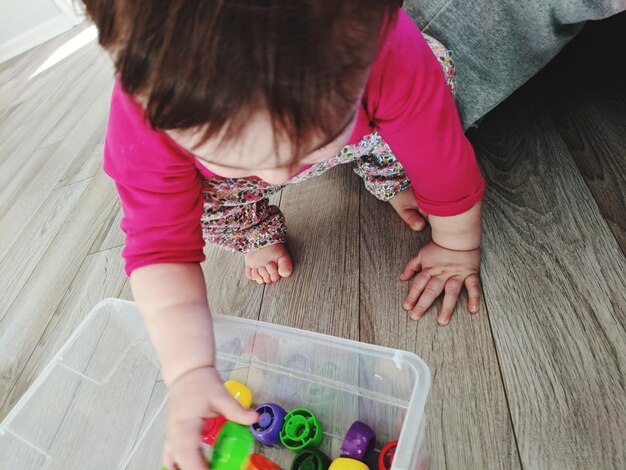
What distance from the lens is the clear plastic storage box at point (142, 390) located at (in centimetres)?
51

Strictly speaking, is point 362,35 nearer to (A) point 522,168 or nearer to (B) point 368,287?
(B) point 368,287

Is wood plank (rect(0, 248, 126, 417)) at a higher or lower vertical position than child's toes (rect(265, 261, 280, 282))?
lower

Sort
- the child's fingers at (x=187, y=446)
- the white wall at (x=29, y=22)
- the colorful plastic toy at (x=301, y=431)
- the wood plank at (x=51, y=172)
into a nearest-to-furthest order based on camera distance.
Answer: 1. the child's fingers at (x=187, y=446)
2. the colorful plastic toy at (x=301, y=431)
3. the wood plank at (x=51, y=172)
4. the white wall at (x=29, y=22)

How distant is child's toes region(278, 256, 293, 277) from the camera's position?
25.9 inches

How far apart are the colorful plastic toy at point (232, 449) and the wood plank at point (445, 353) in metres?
0.18

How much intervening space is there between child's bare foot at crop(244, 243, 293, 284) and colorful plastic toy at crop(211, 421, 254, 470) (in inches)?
9.6

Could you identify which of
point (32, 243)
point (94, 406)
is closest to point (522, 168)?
point (94, 406)

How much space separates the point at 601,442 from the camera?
415mm

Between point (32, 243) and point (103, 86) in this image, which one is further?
point (103, 86)

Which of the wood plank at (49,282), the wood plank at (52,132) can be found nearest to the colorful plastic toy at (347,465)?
the wood plank at (49,282)

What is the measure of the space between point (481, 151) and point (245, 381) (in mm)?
490

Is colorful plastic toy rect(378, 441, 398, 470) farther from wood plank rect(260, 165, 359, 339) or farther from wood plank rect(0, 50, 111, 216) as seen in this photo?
wood plank rect(0, 50, 111, 216)

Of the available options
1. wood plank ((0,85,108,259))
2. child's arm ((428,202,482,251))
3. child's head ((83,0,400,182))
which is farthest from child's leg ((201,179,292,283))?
wood plank ((0,85,108,259))

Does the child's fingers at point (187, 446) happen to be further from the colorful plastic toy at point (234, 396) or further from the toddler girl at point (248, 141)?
the colorful plastic toy at point (234, 396)
